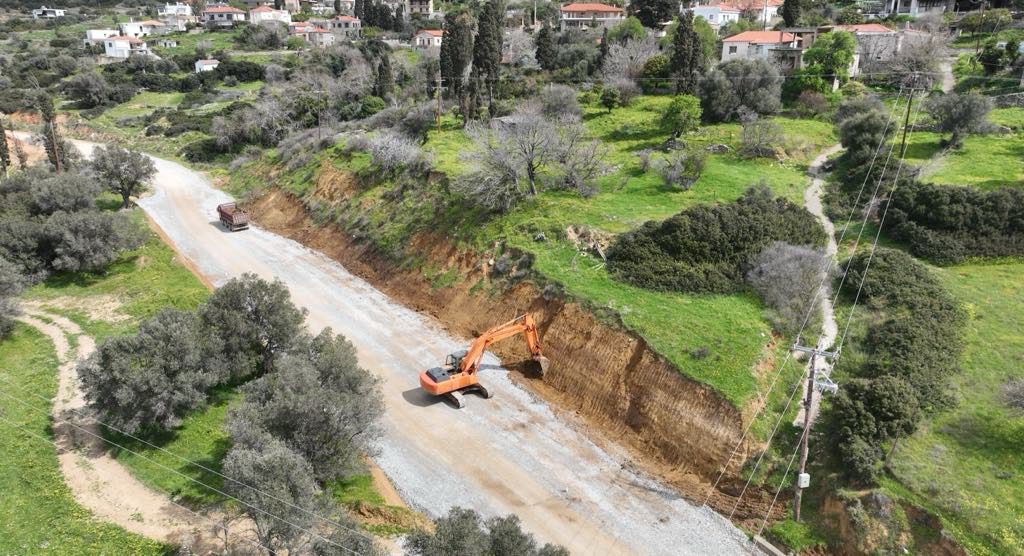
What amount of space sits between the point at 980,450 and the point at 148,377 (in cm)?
2763

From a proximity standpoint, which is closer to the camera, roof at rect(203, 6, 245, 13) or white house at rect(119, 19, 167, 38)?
white house at rect(119, 19, 167, 38)

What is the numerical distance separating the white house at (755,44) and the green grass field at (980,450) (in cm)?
4022

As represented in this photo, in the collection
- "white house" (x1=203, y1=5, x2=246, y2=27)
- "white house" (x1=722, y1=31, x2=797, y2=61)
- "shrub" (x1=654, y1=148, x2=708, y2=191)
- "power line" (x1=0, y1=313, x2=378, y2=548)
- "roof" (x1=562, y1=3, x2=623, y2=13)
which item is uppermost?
"white house" (x1=203, y1=5, x2=246, y2=27)

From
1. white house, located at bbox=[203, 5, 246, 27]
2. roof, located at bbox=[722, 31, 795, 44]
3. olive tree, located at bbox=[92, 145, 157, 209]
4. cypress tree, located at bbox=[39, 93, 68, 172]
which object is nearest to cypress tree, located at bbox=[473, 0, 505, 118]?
roof, located at bbox=[722, 31, 795, 44]

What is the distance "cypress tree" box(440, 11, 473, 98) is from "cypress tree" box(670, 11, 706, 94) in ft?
60.0

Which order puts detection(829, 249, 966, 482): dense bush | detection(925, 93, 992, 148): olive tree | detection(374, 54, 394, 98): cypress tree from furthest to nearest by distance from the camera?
detection(374, 54, 394, 98): cypress tree < detection(925, 93, 992, 148): olive tree < detection(829, 249, 966, 482): dense bush

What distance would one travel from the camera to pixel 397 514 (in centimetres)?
2009

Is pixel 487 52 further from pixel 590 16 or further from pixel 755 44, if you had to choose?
pixel 590 16

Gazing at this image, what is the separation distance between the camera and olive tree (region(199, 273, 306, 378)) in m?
25.8

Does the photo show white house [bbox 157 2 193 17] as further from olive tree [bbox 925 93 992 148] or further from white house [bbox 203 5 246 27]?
olive tree [bbox 925 93 992 148]

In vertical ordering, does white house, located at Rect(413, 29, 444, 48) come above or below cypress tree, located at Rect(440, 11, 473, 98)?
above

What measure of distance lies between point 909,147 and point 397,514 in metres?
40.4

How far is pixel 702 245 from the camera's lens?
96.2 feet

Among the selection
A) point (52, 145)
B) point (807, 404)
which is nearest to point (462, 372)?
point (807, 404)
